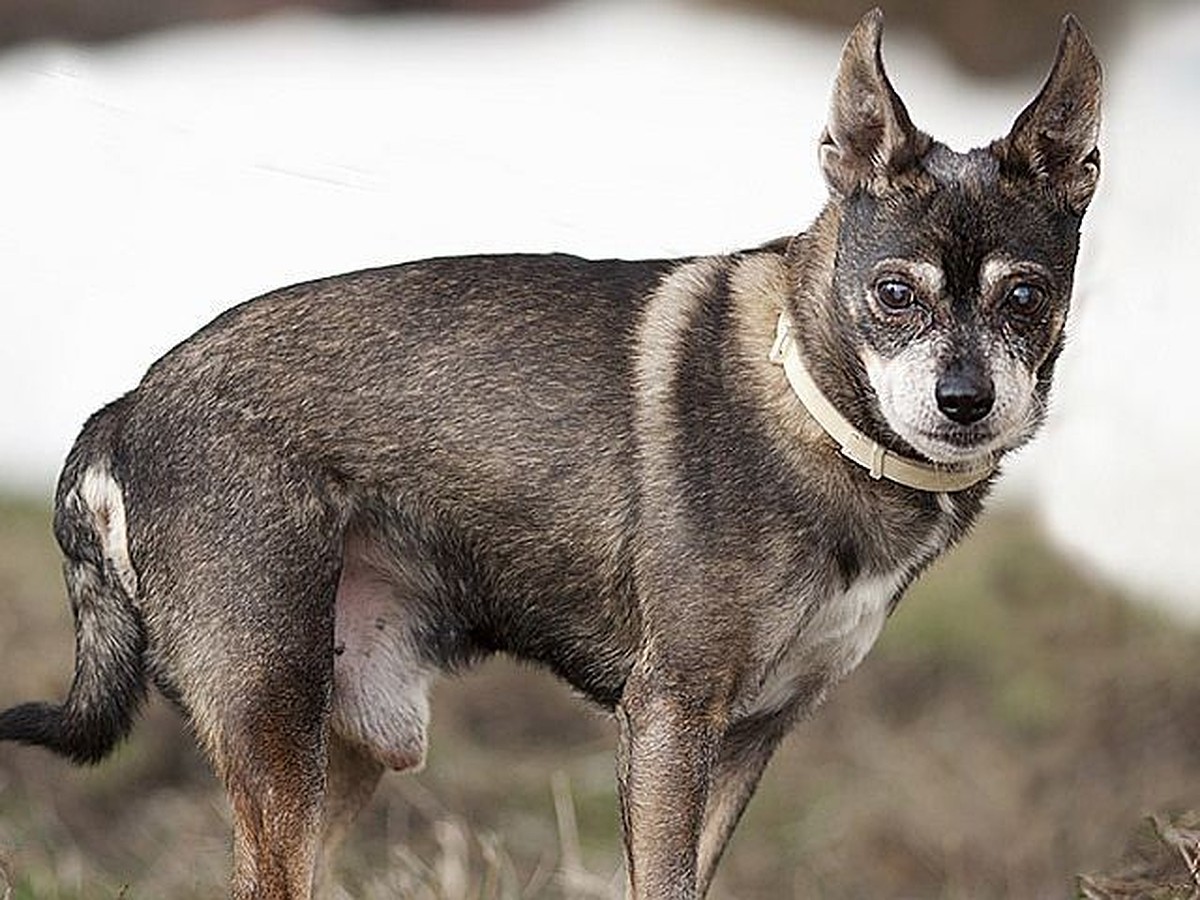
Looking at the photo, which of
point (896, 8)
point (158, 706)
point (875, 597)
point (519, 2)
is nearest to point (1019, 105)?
point (896, 8)

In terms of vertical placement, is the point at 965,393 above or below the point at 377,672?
above

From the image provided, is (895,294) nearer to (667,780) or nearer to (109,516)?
(667,780)

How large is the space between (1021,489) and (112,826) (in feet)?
10.5

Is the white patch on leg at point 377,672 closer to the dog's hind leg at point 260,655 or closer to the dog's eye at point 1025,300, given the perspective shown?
the dog's hind leg at point 260,655

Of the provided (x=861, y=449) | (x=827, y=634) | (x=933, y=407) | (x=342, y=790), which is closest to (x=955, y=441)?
(x=933, y=407)

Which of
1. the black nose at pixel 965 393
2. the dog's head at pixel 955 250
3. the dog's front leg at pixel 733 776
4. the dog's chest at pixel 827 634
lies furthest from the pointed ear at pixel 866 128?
the dog's front leg at pixel 733 776

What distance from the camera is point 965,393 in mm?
4004

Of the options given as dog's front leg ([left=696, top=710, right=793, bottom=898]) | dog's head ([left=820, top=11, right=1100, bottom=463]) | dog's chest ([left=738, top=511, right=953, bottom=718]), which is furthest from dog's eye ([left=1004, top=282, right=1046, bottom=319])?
dog's front leg ([left=696, top=710, right=793, bottom=898])

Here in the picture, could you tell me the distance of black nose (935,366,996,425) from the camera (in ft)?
13.1

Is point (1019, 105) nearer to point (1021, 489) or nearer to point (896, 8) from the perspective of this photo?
point (896, 8)

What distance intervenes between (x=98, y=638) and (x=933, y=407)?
1.60 meters

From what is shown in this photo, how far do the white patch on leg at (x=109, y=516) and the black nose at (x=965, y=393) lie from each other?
150 centimetres

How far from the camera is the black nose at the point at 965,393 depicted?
4.00 meters

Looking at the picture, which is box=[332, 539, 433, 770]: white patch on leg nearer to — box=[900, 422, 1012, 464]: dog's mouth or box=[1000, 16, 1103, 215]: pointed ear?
box=[900, 422, 1012, 464]: dog's mouth
